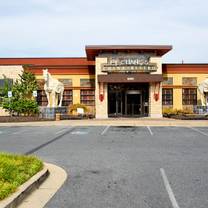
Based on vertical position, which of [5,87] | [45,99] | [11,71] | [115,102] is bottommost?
[115,102]

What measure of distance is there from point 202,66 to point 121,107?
9.77 meters

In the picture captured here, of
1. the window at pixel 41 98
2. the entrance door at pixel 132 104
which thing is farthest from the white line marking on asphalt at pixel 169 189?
the window at pixel 41 98

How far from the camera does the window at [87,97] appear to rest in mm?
43969

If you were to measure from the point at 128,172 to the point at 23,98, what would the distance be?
3147 cm

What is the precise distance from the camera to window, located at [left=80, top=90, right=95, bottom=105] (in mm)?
43969

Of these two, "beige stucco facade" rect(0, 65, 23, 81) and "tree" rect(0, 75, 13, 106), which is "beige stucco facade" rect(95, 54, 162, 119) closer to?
"tree" rect(0, 75, 13, 106)

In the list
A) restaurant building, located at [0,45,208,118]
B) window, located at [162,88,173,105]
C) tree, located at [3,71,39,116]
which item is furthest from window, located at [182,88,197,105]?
tree, located at [3,71,39,116]

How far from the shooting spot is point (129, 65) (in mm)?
40219

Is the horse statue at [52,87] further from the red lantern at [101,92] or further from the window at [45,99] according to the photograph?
the red lantern at [101,92]

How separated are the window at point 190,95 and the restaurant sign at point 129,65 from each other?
220 inches

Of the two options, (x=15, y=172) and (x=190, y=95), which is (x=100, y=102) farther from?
(x=15, y=172)

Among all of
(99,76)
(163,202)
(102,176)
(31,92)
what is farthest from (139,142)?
(31,92)

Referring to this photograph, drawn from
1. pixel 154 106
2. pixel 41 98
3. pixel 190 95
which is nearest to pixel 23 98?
pixel 41 98

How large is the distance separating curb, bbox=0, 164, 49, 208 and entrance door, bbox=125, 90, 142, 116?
35.0m
